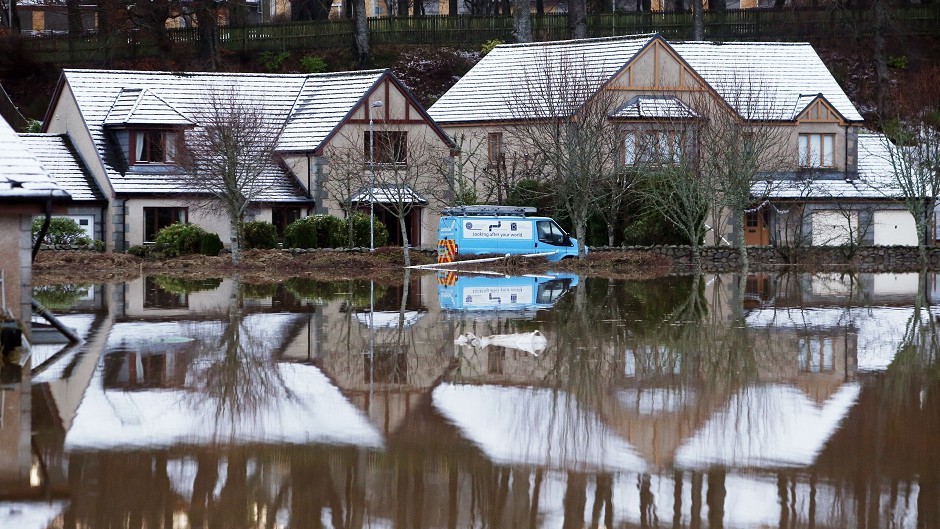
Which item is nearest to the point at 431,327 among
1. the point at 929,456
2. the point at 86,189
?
the point at 929,456

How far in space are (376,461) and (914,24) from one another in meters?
66.7

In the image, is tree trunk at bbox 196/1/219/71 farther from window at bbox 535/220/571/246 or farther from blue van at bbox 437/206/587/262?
window at bbox 535/220/571/246

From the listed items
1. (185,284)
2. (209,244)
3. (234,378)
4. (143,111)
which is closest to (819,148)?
(209,244)

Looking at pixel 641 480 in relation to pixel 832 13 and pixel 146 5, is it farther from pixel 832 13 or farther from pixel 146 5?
pixel 832 13

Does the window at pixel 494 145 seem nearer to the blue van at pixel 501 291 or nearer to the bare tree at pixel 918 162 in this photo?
the blue van at pixel 501 291

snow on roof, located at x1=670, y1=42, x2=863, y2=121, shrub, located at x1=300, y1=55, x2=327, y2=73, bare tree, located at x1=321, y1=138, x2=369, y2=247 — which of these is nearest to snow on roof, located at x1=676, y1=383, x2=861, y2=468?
bare tree, located at x1=321, y1=138, x2=369, y2=247

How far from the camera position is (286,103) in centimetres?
5350

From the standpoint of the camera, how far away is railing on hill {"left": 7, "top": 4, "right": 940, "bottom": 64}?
70188 millimetres

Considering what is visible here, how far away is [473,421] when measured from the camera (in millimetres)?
13594

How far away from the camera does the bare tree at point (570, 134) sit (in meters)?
43.6

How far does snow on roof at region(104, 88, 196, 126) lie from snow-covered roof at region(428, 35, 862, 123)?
11.8m

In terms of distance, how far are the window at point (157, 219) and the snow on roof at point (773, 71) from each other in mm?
22378

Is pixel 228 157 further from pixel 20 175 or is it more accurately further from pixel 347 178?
pixel 20 175

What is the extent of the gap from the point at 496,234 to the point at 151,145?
14.0 meters
